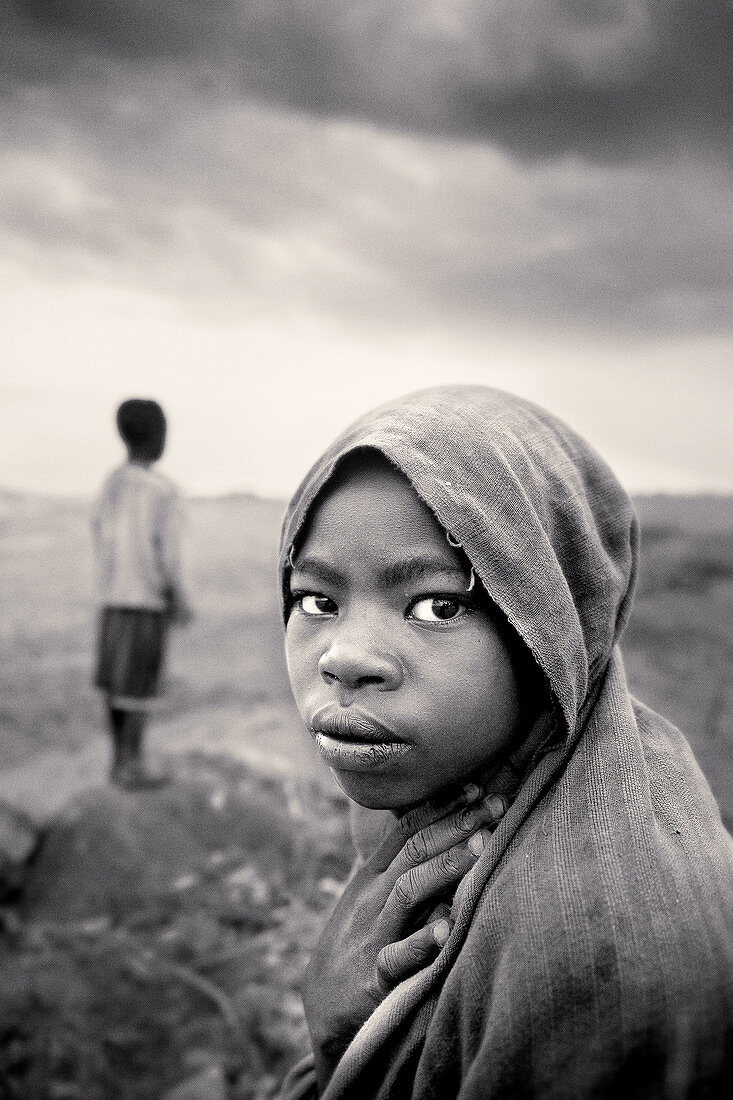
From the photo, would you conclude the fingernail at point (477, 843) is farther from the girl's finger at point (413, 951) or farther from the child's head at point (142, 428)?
the child's head at point (142, 428)

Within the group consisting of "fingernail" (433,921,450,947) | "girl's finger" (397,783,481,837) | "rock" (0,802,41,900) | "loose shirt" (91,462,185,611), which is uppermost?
"girl's finger" (397,783,481,837)

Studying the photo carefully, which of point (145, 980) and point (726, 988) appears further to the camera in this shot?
point (145, 980)

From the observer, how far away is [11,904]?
14.1ft

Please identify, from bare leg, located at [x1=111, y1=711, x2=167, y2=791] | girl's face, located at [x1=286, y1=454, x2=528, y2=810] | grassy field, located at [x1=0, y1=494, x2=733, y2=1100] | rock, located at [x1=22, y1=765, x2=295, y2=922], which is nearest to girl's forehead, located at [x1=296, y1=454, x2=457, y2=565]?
girl's face, located at [x1=286, y1=454, x2=528, y2=810]

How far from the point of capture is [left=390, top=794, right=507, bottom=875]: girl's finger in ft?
4.03

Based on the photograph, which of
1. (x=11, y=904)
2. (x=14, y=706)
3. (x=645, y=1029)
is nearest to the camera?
(x=645, y=1029)

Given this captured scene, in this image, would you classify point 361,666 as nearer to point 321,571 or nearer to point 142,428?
point 321,571

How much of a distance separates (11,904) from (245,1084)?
6.81 ft

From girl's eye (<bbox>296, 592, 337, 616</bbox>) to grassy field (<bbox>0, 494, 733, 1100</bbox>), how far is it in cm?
133

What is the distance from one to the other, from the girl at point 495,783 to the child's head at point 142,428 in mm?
3922

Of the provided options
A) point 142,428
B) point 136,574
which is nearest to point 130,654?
point 136,574

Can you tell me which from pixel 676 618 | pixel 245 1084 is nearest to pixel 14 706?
pixel 245 1084

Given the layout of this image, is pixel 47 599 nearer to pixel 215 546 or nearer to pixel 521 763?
pixel 215 546

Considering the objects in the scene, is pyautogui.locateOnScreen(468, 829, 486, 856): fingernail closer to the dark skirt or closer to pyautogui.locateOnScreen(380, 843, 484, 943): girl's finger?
pyautogui.locateOnScreen(380, 843, 484, 943): girl's finger
